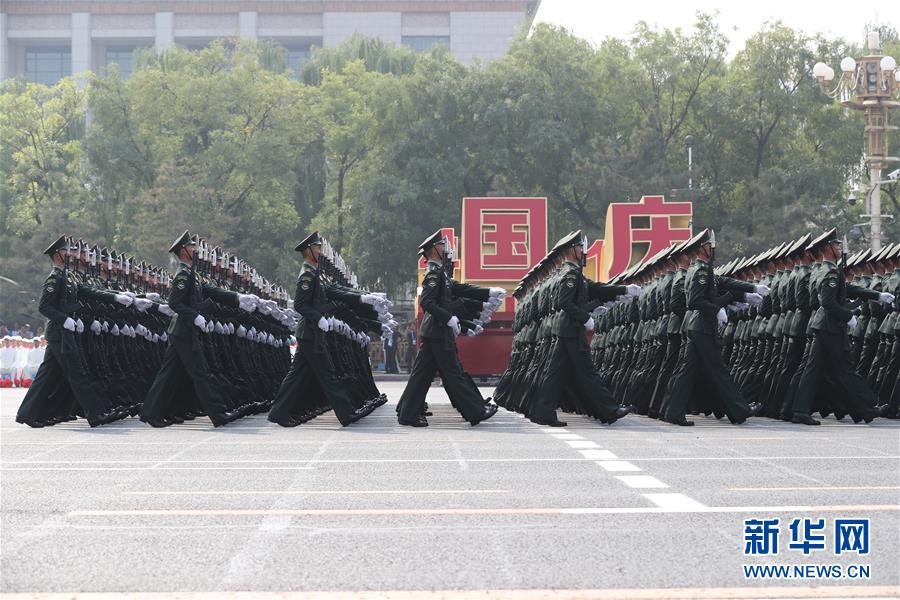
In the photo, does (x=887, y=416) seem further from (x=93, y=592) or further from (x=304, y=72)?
(x=304, y=72)

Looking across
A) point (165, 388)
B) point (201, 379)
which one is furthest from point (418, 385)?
point (165, 388)

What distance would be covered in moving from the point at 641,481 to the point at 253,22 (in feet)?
314

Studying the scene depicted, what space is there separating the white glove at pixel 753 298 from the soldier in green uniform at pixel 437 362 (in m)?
3.31

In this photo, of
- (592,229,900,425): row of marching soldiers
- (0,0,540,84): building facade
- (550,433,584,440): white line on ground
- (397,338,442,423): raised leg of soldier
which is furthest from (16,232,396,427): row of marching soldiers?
(0,0,540,84): building facade

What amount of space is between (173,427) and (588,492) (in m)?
9.17

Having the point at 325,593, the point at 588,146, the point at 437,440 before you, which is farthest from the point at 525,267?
the point at 325,593

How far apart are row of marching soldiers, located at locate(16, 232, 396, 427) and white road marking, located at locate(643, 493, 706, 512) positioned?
9.16 metres

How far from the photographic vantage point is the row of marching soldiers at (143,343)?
60.3 ft

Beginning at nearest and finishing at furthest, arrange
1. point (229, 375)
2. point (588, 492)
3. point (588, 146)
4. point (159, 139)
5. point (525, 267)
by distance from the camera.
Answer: point (588, 492), point (229, 375), point (525, 267), point (588, 146), point (159, 139)

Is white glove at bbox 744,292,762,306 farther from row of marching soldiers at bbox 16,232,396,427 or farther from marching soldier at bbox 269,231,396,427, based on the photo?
row of marching soldiers at bbox 16,232,396,427

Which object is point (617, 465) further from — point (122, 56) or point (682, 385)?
point (122, 56)

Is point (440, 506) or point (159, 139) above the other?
point (159, 139)

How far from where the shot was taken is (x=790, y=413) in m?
18.6

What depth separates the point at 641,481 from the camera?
1095cm
